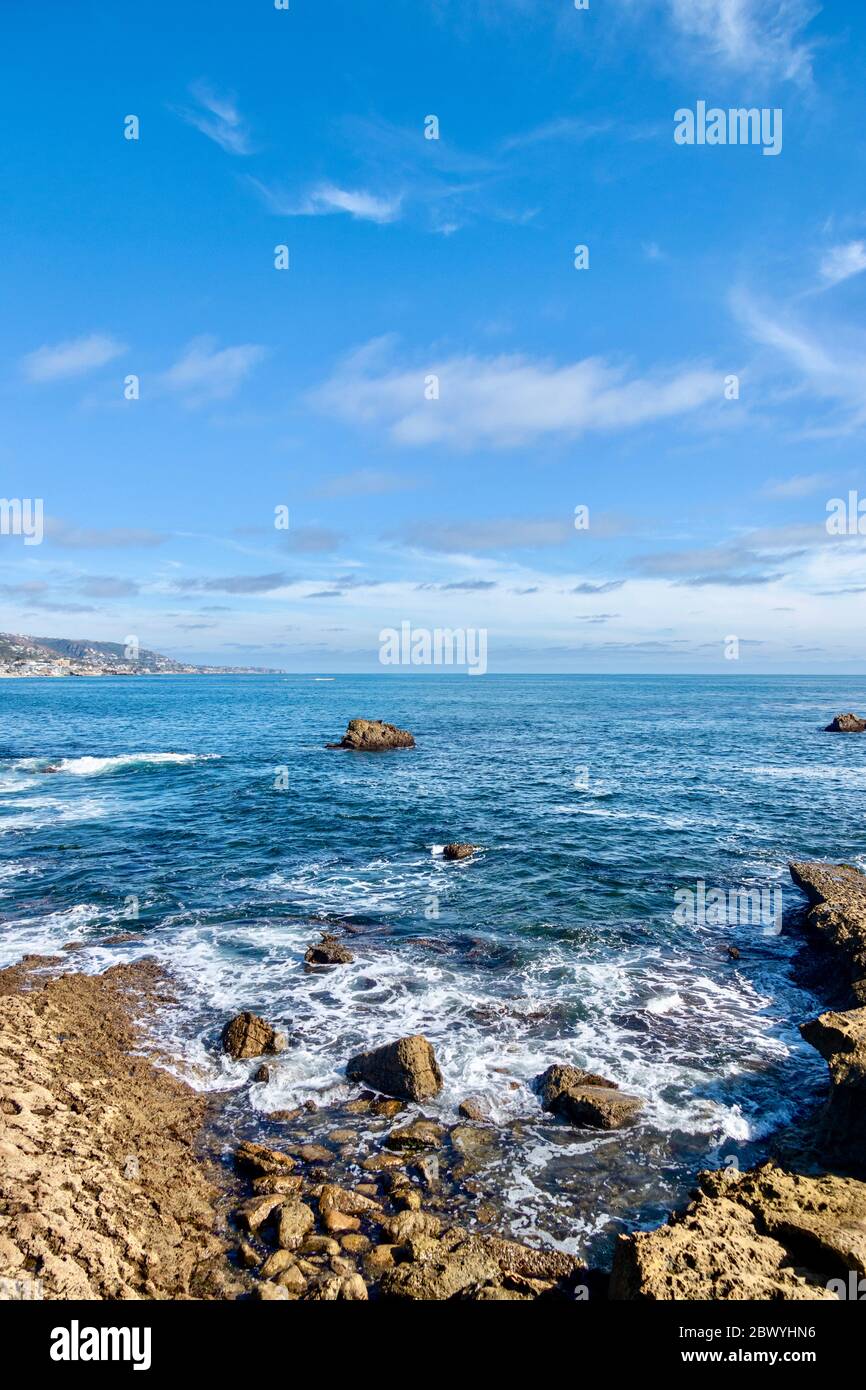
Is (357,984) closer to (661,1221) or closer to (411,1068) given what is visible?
(411,1068)

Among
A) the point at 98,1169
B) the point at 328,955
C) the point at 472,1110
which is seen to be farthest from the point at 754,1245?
the point at 328,955

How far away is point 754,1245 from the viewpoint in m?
9.20

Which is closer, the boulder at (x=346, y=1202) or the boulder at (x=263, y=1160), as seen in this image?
the boulder at (x=346, y=1202)

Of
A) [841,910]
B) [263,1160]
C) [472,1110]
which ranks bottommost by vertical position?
[472,1110]

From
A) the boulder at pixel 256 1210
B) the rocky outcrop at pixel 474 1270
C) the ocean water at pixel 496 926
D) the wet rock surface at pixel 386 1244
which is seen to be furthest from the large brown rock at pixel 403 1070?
the rocky outcrop at pixel 474 1270

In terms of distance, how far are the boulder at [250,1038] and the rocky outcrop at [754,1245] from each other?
9.66 meters

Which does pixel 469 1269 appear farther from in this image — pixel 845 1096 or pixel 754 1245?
pixel 845 1096

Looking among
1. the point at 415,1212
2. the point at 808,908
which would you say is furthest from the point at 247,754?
the point at 415,1212

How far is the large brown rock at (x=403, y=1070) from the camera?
14.4 m

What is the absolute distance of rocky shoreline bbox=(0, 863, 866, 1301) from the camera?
895 centimetres

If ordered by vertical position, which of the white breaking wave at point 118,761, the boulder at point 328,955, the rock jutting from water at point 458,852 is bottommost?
the boulder at point 328,955

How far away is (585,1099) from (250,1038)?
829cm

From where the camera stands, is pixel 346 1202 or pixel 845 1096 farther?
pixel 845 1096

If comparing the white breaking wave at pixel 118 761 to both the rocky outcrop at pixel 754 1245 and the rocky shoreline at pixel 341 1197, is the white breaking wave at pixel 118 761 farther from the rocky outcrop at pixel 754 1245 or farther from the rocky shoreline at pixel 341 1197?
the rocky outcrop at pixel 754 1245
